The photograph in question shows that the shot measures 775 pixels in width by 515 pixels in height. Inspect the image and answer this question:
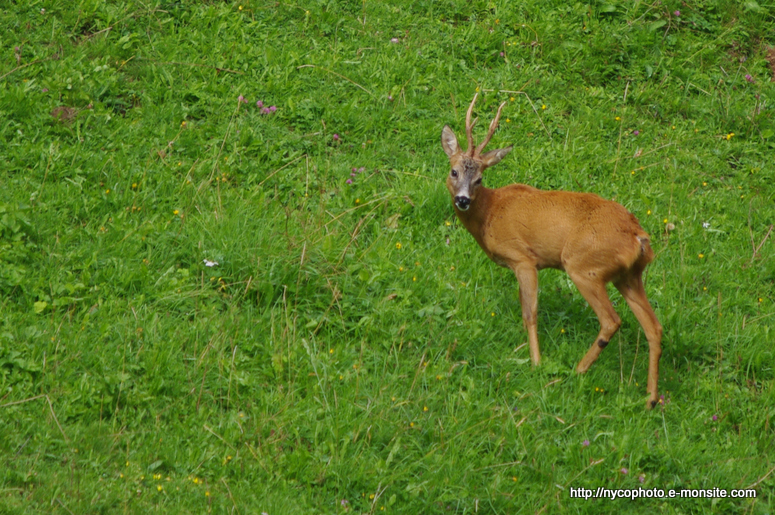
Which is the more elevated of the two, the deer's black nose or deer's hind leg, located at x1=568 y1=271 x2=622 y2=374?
the deer's black nose

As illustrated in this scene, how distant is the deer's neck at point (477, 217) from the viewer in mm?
7344

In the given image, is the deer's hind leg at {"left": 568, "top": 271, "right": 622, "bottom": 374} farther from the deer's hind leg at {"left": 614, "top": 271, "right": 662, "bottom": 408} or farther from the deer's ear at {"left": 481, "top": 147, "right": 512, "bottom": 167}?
the deer's ear at {"left": 481, "top": 147, "right": 512, "bottom": 167}

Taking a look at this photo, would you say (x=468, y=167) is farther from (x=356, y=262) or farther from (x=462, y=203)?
(x=356, y=262)

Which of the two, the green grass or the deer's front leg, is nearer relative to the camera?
the green grass

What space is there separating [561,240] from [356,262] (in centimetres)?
153

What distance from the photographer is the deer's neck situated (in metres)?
7.34

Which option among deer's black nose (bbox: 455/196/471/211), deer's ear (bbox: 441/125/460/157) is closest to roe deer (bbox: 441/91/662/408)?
deer's black nose (bbox: 455/196/471/211)

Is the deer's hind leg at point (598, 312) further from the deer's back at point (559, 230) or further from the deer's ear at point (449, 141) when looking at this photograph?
the deer's ear at point (449, 141)

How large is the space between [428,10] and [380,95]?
184cm

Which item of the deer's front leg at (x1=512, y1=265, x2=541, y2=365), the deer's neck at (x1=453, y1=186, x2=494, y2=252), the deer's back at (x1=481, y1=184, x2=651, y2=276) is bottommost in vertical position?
the deer's front leg at (x1=512, y1=265, x2=541, y2=365)

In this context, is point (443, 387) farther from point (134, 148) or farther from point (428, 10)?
point (428, 10)

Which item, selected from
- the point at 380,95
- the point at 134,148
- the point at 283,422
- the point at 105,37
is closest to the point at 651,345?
the point at 283,422

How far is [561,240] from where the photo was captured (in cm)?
689

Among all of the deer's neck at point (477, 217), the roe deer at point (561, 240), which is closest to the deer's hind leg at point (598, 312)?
the roe deer at point (561, 240)
